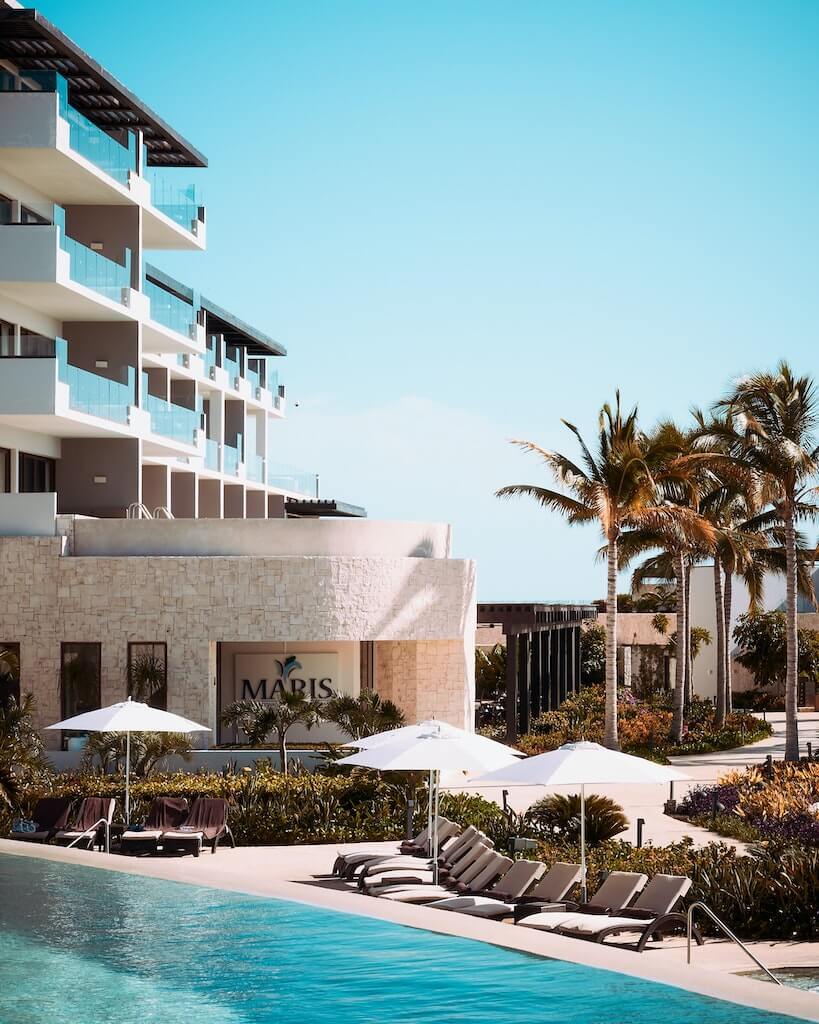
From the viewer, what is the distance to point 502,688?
48531 mm

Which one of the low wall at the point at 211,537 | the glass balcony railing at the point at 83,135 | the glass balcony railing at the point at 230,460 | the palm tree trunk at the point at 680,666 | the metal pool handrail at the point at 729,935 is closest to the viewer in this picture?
the metal pool handrail at the point at 729,935

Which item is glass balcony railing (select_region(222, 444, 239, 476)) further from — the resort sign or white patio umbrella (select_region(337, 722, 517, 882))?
white patio umbrella (select_region(337, 722, 517, 882))

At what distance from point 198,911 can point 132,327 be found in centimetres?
2197

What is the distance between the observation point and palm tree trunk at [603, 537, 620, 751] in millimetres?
33938

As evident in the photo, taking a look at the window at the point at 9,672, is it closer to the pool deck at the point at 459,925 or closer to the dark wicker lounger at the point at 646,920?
the pool deck at the point at 459,925

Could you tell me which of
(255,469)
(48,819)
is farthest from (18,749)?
(255,469)

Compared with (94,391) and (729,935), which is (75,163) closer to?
(94,391)

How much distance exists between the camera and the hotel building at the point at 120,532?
28812 millimetres

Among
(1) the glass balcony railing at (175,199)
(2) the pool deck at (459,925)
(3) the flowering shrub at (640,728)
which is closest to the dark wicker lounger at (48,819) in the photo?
(2) the pool deck at (459,925)

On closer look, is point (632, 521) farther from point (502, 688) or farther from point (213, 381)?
point (213, 381)

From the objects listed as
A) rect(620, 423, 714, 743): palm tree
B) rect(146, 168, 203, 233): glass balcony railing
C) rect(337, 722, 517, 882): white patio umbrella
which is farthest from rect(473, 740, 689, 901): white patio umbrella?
rect(146, 168, 203, 233): glass balcony railing

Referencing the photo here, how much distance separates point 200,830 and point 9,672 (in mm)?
9930

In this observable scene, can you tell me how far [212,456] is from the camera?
4909 centimetres

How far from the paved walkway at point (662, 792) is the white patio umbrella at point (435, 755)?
4066 mm
